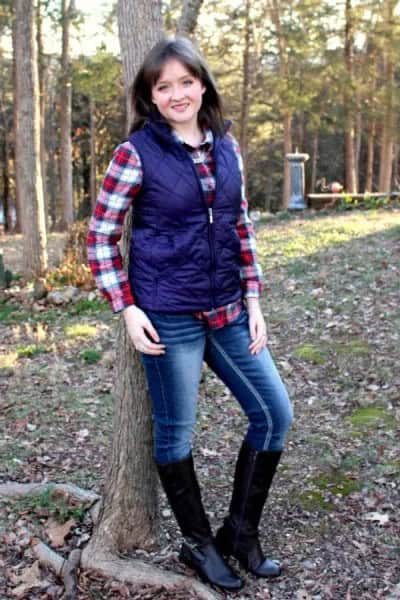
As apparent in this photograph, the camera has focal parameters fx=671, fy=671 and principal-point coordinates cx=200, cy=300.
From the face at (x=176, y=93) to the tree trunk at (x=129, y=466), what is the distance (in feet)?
1.33

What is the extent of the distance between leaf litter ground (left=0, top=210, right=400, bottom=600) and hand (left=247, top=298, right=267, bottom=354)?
1.00 metres

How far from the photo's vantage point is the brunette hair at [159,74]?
7.73 feet

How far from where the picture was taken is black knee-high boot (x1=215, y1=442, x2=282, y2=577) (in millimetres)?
2713

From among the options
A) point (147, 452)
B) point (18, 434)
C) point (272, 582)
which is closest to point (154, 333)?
point (147, 452)

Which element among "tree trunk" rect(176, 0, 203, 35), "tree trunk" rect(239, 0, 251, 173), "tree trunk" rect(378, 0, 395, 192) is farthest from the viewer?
"tree trunk" rect(239, 0, 251, 173)

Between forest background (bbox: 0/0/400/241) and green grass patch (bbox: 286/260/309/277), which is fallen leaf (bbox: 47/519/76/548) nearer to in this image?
green grass patch (bbox: 286/260/309/277)

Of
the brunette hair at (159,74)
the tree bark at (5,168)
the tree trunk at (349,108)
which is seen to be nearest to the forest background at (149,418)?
the brunette hair at (159,74)

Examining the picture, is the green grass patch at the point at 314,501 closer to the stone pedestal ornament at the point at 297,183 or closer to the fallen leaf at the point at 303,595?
the fallen leaf at the point at 303,595

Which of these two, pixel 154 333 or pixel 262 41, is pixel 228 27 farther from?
pixel 154 333

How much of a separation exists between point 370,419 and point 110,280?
2624 millimetres

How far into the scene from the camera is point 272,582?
2.77 meters

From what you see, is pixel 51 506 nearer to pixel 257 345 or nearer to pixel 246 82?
pixel 257 345

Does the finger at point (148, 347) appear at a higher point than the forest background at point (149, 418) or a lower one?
higher

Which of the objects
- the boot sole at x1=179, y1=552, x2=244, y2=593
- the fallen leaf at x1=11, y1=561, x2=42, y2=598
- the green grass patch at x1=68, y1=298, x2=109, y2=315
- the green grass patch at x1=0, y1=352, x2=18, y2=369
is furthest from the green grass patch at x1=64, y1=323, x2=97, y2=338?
the boot sole at x1=179, y1=552, x2=244, y2=593
